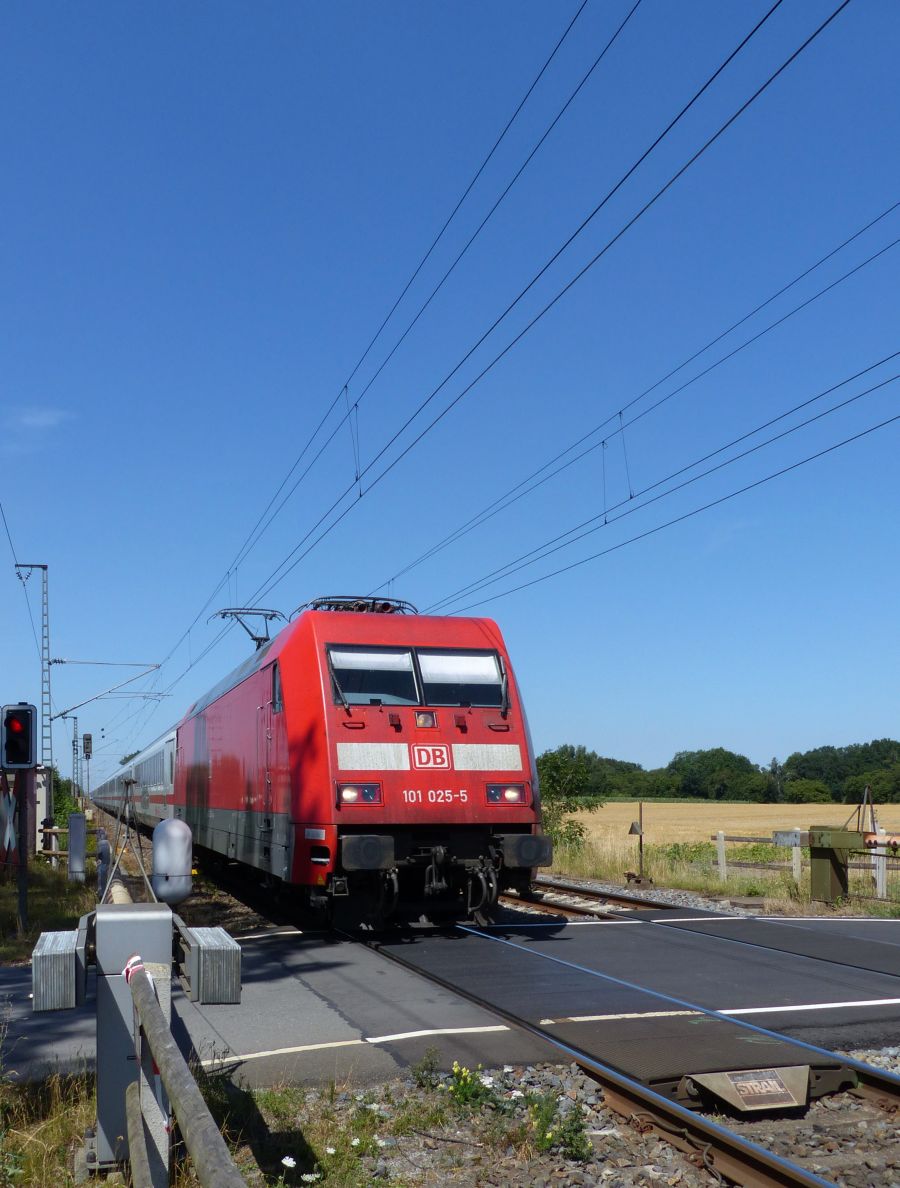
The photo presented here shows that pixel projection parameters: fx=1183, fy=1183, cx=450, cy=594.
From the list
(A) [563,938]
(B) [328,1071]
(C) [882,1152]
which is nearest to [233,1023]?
(B) [328,1071]

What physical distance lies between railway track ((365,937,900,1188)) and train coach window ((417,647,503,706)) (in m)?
5.96

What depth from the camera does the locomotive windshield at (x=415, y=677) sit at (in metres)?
12.9

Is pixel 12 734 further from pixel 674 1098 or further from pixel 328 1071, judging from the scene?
pixel 674 1098

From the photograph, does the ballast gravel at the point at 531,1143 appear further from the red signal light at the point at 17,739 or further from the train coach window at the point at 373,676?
the red signal light at the point at 17,739

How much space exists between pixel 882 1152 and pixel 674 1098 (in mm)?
1177

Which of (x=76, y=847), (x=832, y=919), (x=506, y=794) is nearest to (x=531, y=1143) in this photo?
(x=506, y=794)

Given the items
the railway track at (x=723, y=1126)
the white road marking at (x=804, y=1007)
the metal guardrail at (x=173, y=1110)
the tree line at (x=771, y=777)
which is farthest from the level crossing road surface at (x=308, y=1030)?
the tree line at (x=771, y=777)

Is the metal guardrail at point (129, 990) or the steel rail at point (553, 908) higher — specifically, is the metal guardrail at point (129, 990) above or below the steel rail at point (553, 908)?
above

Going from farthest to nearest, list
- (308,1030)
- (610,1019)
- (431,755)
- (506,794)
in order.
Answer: (506,794), (431,755), (610,1019), (308,1030)

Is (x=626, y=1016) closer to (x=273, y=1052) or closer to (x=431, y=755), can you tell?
(x=273, y=1052)

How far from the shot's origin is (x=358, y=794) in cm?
1214

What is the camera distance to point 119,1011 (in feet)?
15.9

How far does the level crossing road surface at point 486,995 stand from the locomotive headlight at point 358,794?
1.48 meters

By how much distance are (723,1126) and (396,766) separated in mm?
6637
